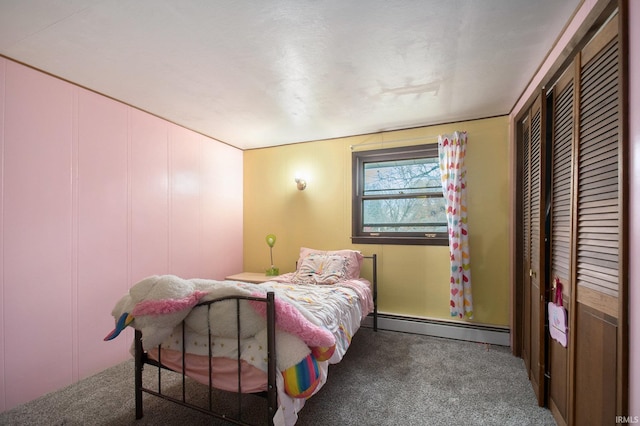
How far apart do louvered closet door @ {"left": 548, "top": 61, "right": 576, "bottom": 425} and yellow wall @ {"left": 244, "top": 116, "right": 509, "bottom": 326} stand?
1.21 m

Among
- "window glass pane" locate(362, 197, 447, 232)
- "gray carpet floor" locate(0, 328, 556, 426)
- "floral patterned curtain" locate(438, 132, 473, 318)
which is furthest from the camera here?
"window glass pane" locate(362, 197, 447, 232)

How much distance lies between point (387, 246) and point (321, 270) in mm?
847

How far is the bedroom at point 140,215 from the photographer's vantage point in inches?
79.6

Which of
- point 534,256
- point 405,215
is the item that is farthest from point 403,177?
point 534,256

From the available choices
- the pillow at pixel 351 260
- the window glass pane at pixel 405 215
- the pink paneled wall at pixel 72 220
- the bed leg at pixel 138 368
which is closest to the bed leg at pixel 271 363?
the bed leg at pixel 138 368

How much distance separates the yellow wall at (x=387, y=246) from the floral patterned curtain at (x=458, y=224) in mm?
161

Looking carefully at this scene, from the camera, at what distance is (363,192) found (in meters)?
3.63

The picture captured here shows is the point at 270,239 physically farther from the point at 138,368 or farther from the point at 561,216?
the point at 561,216

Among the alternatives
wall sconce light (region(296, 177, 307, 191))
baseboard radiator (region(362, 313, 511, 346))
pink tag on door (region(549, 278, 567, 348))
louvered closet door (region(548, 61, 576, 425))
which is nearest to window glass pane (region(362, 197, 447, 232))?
wall sconce light (region(296, 177, 307, 191))

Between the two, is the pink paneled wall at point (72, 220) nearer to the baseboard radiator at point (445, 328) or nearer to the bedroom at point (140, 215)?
the bedroom at point (140, 215)

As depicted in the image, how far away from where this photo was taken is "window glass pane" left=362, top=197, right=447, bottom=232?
10.8 feet

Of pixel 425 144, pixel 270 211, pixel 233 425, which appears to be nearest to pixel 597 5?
pixel 425 144

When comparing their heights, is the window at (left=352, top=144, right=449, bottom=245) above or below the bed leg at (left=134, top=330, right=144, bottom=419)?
above

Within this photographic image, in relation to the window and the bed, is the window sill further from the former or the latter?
the bed
